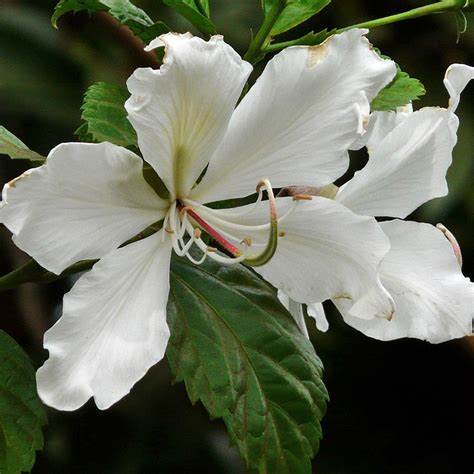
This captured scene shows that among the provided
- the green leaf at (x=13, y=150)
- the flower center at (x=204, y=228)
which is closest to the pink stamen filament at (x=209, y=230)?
the flower center at (x=204, y=228)

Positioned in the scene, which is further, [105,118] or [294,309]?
[294,309]

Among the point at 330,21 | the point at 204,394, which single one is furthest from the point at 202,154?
the point at 330,21

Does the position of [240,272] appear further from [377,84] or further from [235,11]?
[235,11]

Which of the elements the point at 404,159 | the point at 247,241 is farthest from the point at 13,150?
the point at 404,159

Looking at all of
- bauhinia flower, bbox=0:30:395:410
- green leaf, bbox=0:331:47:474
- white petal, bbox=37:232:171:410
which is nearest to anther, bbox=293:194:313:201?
bauhinia flower, bbox=0:30:395:410

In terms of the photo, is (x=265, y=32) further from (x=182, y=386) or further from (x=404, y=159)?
(x=182, y=386)
